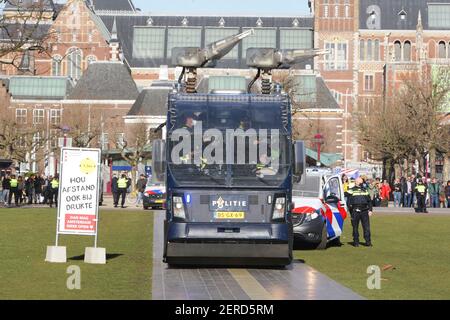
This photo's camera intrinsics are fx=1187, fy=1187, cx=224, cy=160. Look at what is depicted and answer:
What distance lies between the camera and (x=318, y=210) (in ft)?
88.2

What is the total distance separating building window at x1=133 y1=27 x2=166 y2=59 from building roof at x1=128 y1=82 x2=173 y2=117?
2838 centimetres

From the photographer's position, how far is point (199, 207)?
20344 mm

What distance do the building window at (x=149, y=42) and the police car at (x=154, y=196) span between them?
287ft

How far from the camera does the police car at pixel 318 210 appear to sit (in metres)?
26.5

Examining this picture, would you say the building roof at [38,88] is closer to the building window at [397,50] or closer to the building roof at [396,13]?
the building roof at [396,13]

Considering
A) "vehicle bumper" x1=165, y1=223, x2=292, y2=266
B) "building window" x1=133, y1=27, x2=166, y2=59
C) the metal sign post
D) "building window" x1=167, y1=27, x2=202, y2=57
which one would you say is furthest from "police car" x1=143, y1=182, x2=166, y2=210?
"building window" x1=133, y1=27, x2=166, y2=59

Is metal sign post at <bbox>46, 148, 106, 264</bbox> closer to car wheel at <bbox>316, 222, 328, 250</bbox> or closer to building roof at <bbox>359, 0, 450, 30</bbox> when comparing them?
car wheel at <bbox>316, 222, 328, 250</bbox>

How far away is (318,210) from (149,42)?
118 meters

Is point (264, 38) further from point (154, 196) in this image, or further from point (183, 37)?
point (154, 196)

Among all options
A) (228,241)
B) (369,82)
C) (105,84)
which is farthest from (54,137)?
(228,241)

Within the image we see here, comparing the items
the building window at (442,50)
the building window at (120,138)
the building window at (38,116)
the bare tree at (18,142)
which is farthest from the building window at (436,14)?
the bare tree at (18,142)

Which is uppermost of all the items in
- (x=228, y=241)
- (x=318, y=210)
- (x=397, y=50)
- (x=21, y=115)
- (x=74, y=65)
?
(x=397, y=50)

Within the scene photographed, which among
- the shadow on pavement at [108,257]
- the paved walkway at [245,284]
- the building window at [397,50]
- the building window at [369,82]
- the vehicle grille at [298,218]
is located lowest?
the paved walkway at [245,284]
